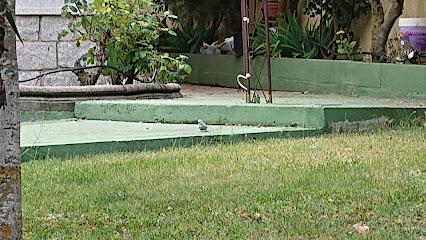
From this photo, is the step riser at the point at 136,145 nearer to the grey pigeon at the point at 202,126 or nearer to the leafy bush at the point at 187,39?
the grey pigeon at the point at 202,126

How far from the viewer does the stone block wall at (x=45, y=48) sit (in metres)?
9.67

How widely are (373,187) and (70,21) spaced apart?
5291 mm

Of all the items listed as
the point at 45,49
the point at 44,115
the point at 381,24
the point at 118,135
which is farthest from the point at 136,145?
the point at 381,24

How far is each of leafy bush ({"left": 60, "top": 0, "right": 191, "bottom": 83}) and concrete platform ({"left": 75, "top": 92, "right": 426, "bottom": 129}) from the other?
602 millimetres

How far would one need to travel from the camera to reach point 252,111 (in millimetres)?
8141

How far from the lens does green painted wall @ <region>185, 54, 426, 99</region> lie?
32.4 ft

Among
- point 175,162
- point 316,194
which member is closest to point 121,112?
point 175,162

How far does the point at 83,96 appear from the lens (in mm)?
9148

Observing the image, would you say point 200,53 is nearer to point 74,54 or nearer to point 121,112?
point 74,54

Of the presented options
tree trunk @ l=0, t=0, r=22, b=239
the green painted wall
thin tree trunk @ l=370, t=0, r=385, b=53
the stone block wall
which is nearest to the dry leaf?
tree trunk @ l=0, t=0, r=22, b=239

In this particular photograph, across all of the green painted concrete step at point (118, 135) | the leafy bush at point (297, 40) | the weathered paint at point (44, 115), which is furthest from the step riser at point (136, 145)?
the leafy bush at point (297, 40)

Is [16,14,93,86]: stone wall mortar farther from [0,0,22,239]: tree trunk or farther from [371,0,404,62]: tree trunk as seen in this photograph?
[0,0,22,239]: tree trunk

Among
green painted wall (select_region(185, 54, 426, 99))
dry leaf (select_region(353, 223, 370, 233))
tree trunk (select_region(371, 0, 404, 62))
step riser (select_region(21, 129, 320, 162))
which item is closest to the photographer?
dry leaf (select_region(353, 223, 370, 233))

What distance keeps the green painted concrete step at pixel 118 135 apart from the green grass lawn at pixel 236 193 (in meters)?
0.21
